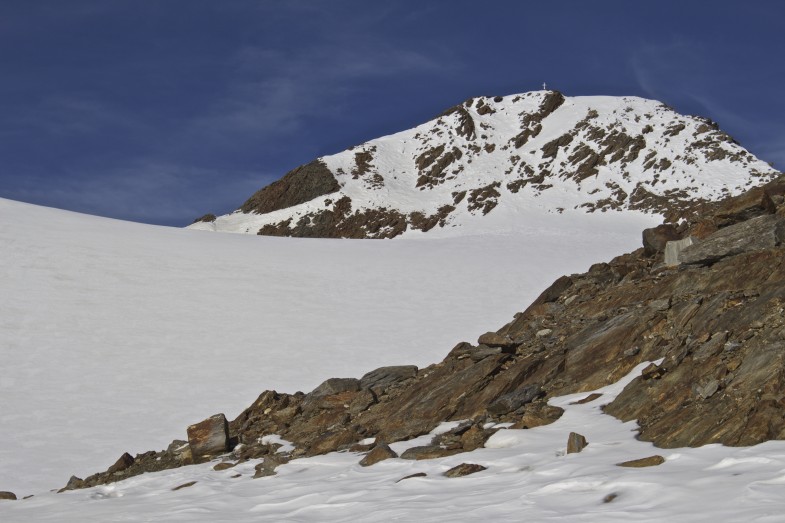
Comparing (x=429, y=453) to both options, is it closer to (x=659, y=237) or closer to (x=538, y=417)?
(x=538, y=417)

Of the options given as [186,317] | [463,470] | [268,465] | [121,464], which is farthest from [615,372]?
[186,317]

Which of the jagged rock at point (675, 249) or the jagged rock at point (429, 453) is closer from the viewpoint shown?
the jagged rock at point (429, 453)

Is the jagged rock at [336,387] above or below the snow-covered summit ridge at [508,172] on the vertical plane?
below

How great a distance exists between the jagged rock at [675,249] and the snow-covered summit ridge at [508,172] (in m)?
46.9

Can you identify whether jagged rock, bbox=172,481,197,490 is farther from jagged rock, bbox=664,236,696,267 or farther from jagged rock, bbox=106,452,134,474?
jagged rock, bbox=664,236,696,267

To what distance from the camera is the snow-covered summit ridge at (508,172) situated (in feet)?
231

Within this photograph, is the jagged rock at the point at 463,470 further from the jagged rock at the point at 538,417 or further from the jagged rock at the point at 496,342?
the jagged rock at the point at 496,342

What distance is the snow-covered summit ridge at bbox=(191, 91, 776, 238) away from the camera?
231 feet

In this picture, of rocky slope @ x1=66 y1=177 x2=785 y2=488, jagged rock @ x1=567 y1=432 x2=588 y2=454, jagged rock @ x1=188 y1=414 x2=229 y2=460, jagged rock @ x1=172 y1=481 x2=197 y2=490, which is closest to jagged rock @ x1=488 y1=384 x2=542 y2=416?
rocky slope @ x1=66 y1=177 x2=785 y2=488

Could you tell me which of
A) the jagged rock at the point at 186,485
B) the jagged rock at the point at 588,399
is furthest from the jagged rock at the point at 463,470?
the jagged rock at the point at 186,485

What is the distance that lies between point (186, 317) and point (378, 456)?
14.5 metres

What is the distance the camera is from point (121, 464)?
14047 mm

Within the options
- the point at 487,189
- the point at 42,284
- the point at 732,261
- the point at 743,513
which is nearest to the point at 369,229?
the point at 487,189

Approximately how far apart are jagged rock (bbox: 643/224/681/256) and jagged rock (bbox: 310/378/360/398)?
8.08 m
